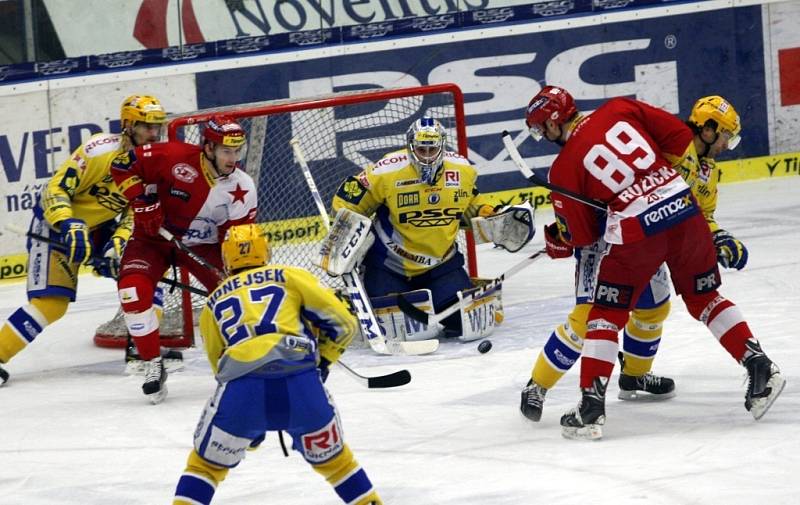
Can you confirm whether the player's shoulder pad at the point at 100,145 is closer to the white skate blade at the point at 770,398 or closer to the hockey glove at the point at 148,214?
the hockey glove at the point at 148,214

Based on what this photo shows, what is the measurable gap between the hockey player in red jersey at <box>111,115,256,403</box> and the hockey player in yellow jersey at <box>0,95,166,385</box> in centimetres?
21

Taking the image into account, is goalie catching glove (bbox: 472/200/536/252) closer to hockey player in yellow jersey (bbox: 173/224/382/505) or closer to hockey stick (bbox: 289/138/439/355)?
hockey stick (bbox: 289/138/439/355)

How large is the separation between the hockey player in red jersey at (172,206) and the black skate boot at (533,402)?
1623 mm

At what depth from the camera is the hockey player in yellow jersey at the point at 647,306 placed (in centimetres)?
526

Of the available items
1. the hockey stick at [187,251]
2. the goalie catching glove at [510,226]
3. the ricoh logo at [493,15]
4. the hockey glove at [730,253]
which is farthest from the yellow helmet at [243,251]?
the ricoh logo at [493,15]

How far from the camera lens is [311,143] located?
8.53 metres

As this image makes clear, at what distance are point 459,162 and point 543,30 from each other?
288cm

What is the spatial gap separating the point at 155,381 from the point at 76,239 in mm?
768

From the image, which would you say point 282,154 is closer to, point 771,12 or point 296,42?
point 296,42

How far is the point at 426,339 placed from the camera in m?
6.82

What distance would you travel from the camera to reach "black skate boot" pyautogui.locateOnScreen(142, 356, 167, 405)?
6.03 metres

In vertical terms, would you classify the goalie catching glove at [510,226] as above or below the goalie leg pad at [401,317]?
above

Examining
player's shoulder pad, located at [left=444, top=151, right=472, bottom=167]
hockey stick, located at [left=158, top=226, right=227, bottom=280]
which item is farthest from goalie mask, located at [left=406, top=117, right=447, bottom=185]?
hockey stick, located at [left=158, top=226, right=227, bottom=280]

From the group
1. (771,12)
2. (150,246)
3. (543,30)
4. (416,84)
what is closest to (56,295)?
(150,246)
